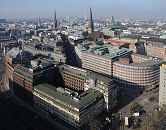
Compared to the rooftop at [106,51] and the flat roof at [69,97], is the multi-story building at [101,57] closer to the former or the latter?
the rooftop at [106,51]

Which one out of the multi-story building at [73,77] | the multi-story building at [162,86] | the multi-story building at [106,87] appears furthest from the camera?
the multi-story building at [73,77]

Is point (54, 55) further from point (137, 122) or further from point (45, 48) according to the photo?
point (137, 122)

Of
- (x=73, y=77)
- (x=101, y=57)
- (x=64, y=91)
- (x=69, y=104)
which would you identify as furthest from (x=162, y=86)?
(x=101, y=57)

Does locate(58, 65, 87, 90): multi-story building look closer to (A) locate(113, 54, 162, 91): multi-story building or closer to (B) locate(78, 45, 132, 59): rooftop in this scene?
(A) locate(113, 54, 162, 91): multi-story building

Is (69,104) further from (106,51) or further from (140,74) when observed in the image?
(106,51)

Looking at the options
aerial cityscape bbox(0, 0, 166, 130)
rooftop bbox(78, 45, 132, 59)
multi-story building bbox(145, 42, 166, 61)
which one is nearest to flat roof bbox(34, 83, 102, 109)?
aerial cityscape bbox(0, 0, 166, 130)

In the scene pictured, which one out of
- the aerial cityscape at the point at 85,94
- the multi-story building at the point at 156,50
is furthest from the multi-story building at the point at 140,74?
the multi-story building at the point at 156,50

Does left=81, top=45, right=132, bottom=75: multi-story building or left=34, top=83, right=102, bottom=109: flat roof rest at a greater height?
left=81, top=45, right=132, bottom=75: multi-story building
